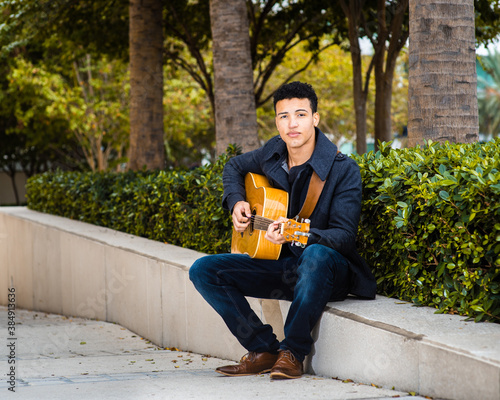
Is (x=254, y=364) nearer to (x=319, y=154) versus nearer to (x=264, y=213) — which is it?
(x=264, y=213)

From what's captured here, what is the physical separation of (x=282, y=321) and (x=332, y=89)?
30.0 m

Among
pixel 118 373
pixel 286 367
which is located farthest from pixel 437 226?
pixel 118 373

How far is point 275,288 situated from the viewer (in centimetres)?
449

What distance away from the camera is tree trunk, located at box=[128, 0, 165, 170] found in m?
10.1

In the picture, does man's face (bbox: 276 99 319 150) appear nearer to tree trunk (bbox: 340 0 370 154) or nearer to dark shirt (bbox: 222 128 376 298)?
dark shirt (bbox: 222 128 376 298)

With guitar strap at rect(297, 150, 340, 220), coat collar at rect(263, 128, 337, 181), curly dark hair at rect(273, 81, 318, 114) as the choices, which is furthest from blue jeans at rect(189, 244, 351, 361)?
curly dark hair at rect(273, 81, 318, 114)

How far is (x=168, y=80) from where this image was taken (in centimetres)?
2591

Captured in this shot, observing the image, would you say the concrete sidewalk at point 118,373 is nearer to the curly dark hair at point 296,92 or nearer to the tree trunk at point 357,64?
the curly dark hair at point 296,92

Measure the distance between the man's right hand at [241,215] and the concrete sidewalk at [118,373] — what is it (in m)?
0.92

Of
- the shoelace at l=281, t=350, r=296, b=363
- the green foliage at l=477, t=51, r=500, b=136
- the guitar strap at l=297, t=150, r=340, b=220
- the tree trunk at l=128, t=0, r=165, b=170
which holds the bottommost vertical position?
the shoelace at l=281, t=350, r=296, b=363

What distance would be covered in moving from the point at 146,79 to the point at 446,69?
5708 mm

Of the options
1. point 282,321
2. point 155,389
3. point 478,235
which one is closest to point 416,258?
point 478,235

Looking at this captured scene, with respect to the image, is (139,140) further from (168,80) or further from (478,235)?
(168,80)

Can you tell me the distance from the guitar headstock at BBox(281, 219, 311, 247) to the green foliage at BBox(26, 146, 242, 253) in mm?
2035
